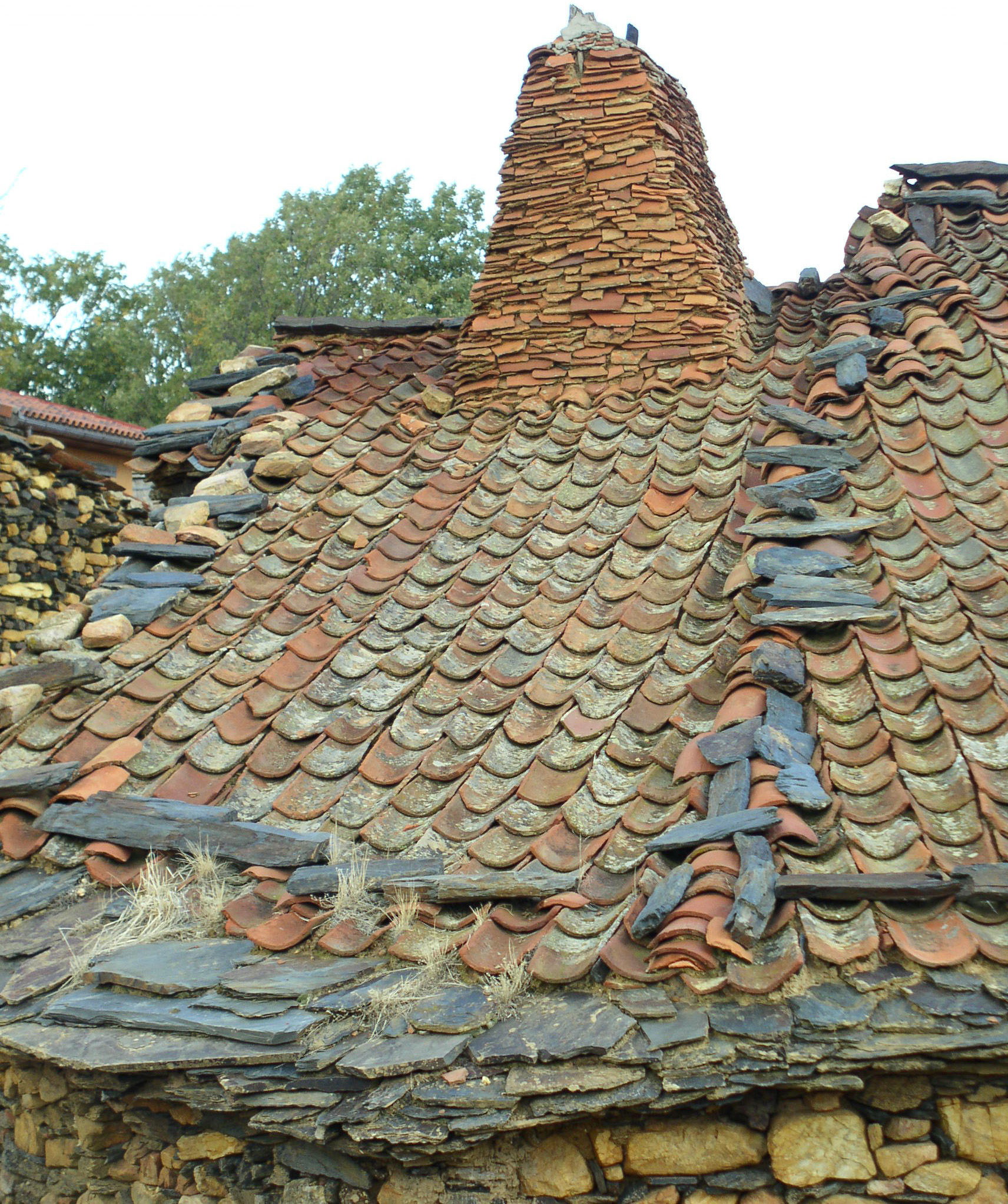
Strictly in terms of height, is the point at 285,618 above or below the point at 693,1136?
above

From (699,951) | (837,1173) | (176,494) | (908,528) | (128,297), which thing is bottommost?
(837,1173)

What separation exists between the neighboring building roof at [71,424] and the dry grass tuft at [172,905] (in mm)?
11159

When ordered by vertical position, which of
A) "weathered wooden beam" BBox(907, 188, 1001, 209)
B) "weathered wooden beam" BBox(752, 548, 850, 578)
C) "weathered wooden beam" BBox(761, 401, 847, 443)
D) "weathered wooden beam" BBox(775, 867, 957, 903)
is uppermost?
"weathered wooden beam" BBox(907, 188, 1001, 209)

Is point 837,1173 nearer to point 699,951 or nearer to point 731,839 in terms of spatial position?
point 699,951

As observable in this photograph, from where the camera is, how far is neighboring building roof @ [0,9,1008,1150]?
2.63m

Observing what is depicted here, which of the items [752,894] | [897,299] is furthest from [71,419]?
[752,894]

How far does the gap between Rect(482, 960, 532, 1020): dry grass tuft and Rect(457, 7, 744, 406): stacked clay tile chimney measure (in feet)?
12.9

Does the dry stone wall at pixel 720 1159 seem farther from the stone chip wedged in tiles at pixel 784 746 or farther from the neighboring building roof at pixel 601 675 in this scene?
the stone chip wedged in tiles at pixel 784 746

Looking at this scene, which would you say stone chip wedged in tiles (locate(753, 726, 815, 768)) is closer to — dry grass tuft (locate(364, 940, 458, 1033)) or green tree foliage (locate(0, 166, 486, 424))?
dry grass tuft (locate(364, 940, 458, 1033))

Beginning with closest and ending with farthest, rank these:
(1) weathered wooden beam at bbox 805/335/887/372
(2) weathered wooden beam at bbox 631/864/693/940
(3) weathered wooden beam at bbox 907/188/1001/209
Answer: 1. (2) weathered wooden beam at bbox 631/864/693/940
2. (1) weathered wooden beam at bbox 805/335/887/372
3. (3) weathered wooden beam at bbox 907/188/1001/209

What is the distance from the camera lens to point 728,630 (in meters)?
4.09

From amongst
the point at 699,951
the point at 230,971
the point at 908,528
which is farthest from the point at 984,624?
the point at 230,971

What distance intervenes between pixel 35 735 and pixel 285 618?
1233mm

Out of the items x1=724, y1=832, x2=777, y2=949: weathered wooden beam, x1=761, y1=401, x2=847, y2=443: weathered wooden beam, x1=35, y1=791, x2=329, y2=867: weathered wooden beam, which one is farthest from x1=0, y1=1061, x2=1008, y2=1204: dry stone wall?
x1=761, y1=401, x2=847, y2=443: weathered wooden beam
